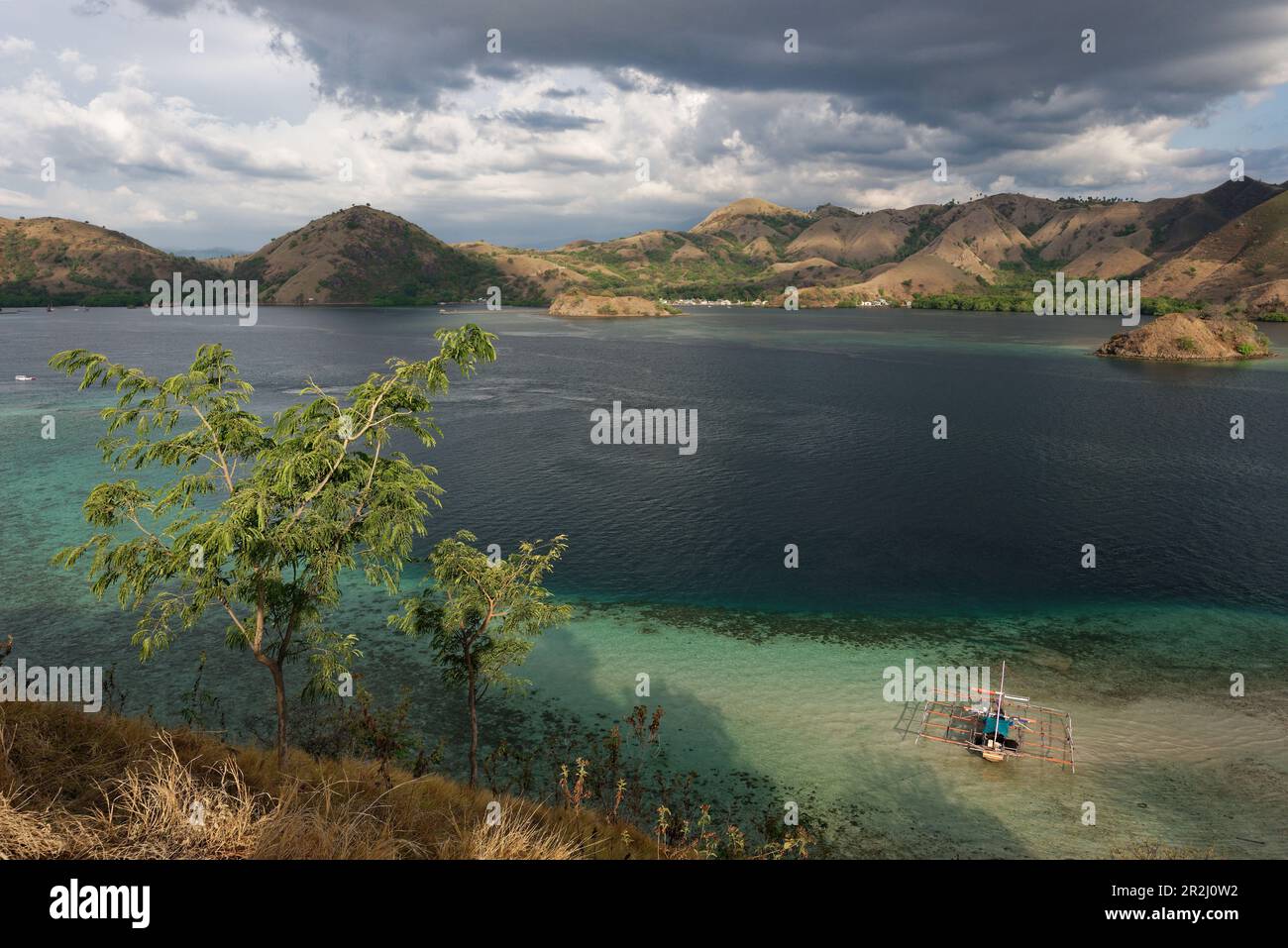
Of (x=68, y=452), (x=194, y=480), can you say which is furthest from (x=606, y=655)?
(x=68, y=452)

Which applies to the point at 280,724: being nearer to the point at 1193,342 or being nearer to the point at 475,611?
the point at 475,611

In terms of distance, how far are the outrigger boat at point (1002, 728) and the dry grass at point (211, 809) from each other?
19.9 m

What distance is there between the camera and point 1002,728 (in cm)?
3450

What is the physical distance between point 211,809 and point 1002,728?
33637 millimetres

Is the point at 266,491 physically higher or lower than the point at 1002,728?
higher

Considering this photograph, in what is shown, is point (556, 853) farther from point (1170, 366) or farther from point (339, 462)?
point (1170, 366)

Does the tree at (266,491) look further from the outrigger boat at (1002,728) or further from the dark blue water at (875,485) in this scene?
the dark blue water at (875,485)

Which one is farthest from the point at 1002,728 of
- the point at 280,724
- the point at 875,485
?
the point at 875,485

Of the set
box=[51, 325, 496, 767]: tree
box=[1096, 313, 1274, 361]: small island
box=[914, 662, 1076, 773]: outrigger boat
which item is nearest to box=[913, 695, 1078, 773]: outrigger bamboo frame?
box=[914, 662, 1076, 773]: outrigger boat

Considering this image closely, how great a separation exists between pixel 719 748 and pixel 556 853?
2270 centimetres

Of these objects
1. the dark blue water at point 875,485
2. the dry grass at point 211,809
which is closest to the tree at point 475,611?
the dry grass at point 211,809

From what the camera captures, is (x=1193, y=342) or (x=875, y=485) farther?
(x=1193, y=342)

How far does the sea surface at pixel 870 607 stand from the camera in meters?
31.8
